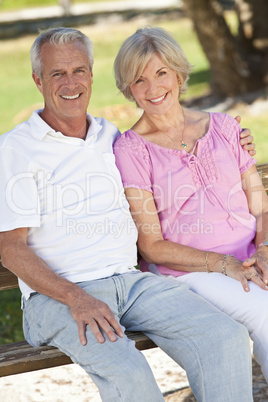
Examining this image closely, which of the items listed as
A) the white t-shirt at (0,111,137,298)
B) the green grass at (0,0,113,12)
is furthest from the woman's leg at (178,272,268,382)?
the green grass at (0,0,113,12)

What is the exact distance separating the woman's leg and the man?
121mm

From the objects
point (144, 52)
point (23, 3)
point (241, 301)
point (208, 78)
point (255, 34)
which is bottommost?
point (241, 301)

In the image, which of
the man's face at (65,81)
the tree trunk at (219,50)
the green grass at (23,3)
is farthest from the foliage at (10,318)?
the green grass at (23,3)

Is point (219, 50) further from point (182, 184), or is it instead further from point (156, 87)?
point (182, 184)

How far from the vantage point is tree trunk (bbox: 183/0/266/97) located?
10.9 metres

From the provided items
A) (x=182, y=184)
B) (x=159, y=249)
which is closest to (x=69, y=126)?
(x=182, y=184)

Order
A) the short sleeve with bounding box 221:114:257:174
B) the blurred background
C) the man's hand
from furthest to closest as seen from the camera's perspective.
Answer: the blurred background → the short sleeve with bounding box 221:114:257:174 → the man's hand

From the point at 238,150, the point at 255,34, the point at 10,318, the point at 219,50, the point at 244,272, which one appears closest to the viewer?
the point at 244,272

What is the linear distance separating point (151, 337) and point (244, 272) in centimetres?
52

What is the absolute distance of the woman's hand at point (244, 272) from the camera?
9.43 ft

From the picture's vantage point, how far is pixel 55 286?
8.92 ft

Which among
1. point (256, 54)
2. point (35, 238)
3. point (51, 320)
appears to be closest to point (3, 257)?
point (35, 238)

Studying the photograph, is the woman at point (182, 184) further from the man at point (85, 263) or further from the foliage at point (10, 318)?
the foliage at point (10, 318)

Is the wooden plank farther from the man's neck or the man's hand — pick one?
the man's neck
